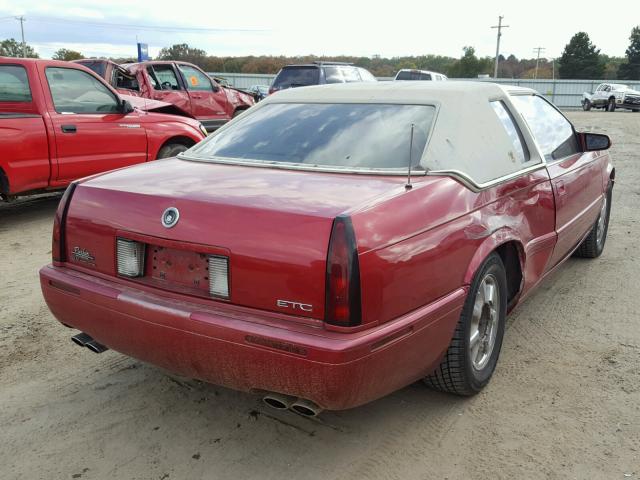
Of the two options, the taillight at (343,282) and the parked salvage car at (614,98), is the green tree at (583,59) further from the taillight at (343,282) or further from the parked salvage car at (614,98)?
the taillight at (343,282)

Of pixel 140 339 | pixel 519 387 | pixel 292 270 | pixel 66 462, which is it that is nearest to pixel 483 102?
pixel 519 387

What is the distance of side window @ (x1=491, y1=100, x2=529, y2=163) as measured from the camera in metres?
3.48

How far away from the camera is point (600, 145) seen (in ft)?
14.6

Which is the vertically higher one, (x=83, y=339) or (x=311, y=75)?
(x=311, y=75)

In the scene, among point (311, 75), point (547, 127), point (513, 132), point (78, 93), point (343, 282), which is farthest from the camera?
point (311, 75)

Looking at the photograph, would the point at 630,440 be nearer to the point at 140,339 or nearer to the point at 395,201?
the point at 395,201

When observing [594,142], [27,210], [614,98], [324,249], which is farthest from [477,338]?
[614,98]

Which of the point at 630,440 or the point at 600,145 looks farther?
the point at 600,145

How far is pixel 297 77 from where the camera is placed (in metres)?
14.9

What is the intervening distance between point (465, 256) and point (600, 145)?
7.95ft

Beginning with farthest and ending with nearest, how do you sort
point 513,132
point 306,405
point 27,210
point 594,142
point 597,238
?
point 27,210 → point 597,238 → point 594,142 → point 513,132 → point 306,405

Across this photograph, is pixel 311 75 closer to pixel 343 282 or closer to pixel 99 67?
pixel 99 67

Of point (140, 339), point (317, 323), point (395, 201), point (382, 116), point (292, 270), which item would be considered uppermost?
point (382, 116)

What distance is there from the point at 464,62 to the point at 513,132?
282ft
